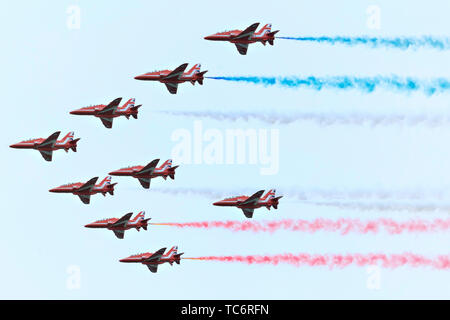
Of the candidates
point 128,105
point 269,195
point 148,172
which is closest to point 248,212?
point 269,195

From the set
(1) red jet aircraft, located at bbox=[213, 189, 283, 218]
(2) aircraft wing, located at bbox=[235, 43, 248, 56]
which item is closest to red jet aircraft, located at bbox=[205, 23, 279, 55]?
(2) aircraft wing, located at bbox=[235, 43, 248, 56]

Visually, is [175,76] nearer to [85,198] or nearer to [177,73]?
[177,73]

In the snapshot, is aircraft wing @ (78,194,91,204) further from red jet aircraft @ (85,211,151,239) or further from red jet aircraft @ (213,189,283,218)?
red jet aircraft @ (213,189,283,218)

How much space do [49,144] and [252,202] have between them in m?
20.7

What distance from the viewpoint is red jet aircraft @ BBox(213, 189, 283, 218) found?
99375 mm

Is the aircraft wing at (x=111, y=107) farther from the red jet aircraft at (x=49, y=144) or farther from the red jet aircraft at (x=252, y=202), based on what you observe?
the red jet aircraft at (x=252, y=202)

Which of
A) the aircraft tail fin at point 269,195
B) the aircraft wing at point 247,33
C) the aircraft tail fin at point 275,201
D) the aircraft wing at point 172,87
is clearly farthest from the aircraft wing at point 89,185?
the aircraft wing at point 247,33

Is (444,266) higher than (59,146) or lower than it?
lower
